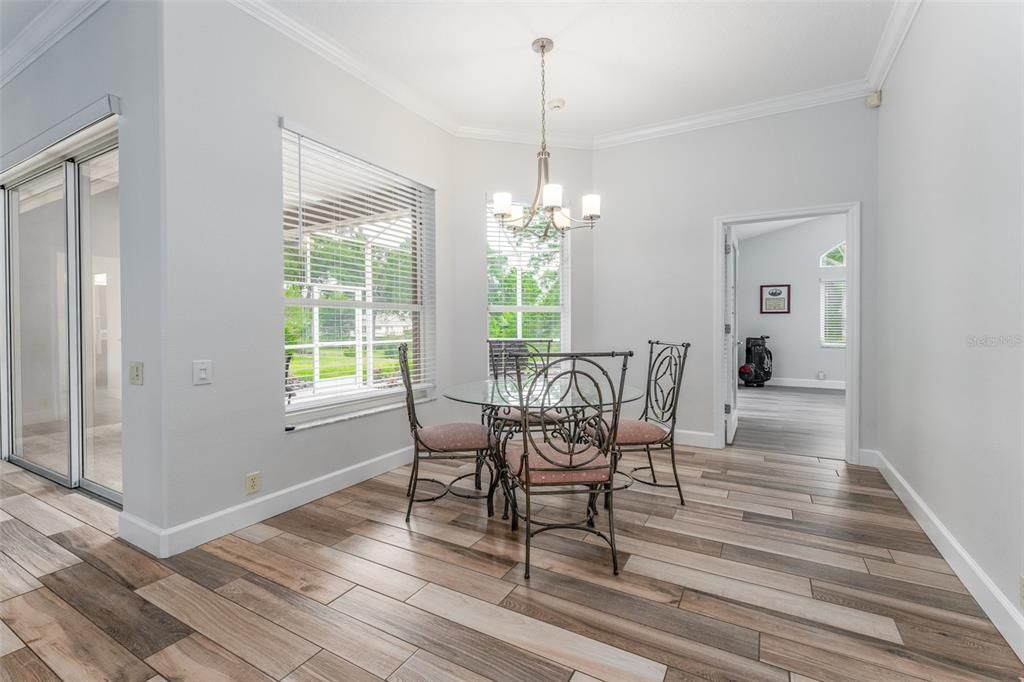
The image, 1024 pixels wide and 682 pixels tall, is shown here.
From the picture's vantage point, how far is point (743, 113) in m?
3.89

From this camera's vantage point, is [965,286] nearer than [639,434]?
Yes

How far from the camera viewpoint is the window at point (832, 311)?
8.26 m

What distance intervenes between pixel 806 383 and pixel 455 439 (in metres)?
7.96

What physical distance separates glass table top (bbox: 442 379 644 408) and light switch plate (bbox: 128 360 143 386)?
1.46 m

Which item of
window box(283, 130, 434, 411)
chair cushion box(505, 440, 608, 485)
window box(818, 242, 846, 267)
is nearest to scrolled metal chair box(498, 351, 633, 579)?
chair cushion box(505, 440, 608, 485)

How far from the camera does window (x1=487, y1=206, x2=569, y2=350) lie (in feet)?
14.0

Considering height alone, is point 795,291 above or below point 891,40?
below

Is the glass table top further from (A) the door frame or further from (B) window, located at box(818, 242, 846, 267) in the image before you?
(B) window, located at box(818, 242, 846, 267)

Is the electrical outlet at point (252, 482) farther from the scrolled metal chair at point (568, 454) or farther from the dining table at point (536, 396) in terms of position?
the scrolled metal chair at point (568, 454)

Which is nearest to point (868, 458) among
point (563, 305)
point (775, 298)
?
point (563, 305)

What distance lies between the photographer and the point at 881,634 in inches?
64.3

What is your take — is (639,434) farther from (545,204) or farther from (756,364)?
(756,364)

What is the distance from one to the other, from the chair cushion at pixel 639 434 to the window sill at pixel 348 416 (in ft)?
5.42

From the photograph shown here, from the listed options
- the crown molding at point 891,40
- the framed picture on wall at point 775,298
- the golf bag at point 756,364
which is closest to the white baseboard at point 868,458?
the crown molding at point 891,40
